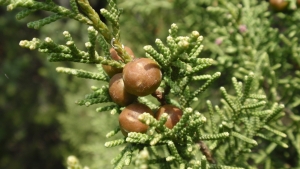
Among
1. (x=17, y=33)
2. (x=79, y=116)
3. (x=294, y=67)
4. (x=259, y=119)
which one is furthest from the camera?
(x=17, y=33)

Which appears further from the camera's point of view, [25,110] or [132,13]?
[25,110]

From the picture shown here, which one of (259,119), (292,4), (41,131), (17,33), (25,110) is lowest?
(41,131)

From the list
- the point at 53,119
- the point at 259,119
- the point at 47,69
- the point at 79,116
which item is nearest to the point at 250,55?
the point at 259,119

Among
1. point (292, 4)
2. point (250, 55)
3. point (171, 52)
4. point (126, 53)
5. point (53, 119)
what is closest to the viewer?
point (171, 52)

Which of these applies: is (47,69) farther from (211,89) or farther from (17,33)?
(211,89)

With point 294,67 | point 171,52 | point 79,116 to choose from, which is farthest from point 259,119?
point 79,116

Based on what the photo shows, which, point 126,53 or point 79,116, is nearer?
point 126,53

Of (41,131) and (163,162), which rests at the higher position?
(163,162)

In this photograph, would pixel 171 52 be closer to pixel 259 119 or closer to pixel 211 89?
pixel 259 119

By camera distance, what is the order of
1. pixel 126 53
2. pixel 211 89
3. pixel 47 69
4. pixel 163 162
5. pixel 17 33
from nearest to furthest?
pixel 126 53 < pixel 163 162 < pixel 211 89 < pixel 47 69 < pixel 17 33
